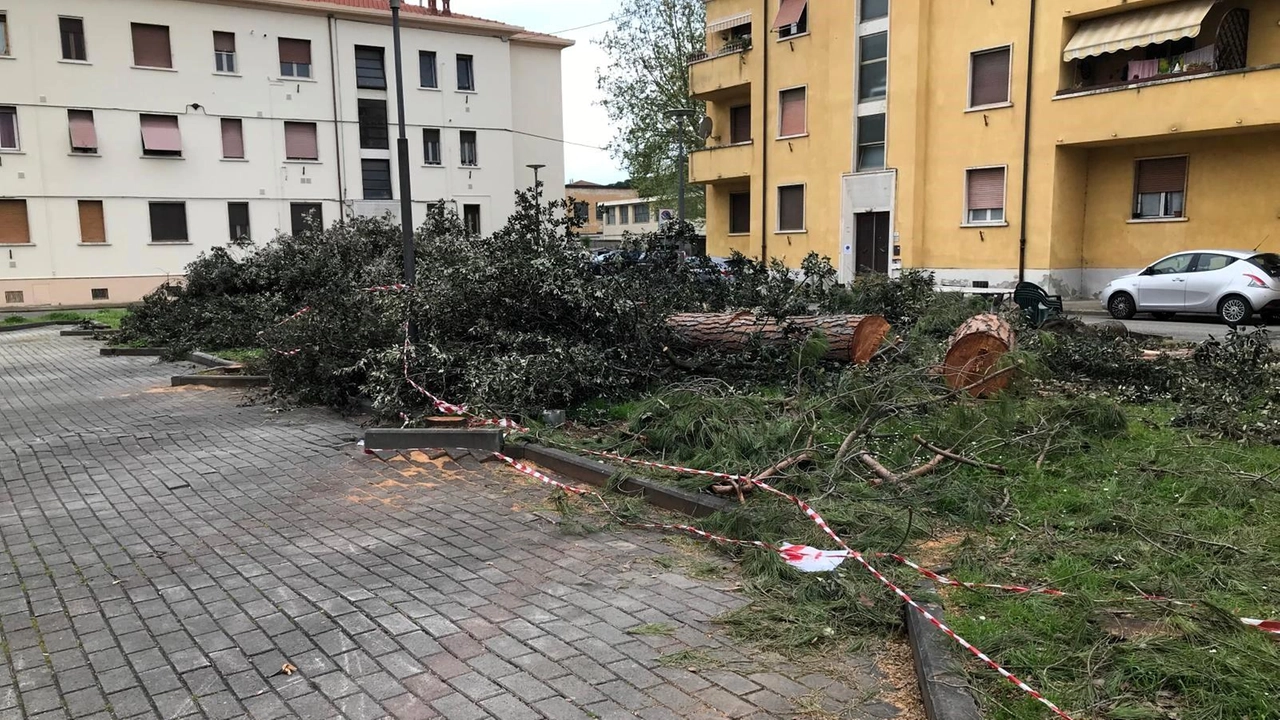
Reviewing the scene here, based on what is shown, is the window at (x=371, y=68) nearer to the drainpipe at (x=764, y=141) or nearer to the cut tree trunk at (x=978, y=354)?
the drainpipe at (x=764, y=141)

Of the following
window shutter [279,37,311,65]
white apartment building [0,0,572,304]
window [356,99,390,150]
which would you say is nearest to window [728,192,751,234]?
white apartment building [0,0,572,304]

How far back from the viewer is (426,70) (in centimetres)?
3756

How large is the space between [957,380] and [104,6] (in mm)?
34822

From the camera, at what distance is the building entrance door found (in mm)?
27016

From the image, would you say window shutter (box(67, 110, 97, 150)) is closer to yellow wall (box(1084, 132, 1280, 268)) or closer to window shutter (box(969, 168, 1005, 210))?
window shutter (box(969, 168, 1005, 210))

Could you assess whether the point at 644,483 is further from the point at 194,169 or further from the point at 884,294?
the point at 194,169

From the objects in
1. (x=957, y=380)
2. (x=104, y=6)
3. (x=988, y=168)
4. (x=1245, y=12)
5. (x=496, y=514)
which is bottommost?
(x=496, y=514)

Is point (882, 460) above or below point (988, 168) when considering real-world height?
below

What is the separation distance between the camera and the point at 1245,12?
65.6ft

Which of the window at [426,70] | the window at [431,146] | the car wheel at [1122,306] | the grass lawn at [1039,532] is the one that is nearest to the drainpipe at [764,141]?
the car wheel at [1122,306]

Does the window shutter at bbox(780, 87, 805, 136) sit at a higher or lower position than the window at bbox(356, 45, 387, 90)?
lower

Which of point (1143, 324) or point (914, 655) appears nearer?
point (914, 655)

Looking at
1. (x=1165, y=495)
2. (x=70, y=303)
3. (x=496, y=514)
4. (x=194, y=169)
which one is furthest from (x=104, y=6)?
(x=1165, y=495)

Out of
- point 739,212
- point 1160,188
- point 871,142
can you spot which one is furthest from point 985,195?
point 739,212
